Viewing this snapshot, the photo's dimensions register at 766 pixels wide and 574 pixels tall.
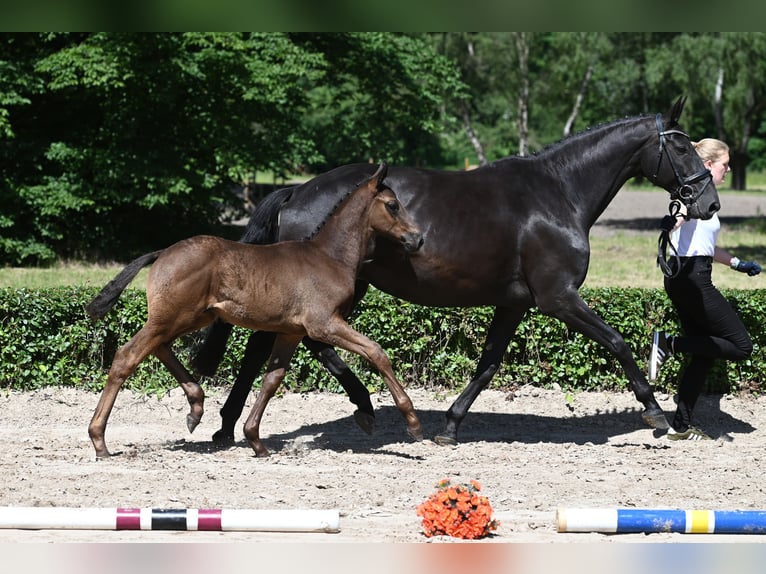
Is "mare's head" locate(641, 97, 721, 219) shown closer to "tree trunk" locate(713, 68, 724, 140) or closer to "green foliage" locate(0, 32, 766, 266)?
"green foliage" locate(0, 32, 766, 266)

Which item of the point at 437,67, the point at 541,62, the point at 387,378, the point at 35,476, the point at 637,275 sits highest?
the point at 541,62

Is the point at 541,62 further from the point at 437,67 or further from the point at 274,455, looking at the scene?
the point at 274,455

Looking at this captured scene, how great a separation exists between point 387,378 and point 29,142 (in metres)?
12.2

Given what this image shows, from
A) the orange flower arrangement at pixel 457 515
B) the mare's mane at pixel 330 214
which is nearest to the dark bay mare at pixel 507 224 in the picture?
the mare's mane at pixel 330 214

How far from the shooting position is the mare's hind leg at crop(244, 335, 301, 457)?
688 cm

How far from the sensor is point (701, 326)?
768cm

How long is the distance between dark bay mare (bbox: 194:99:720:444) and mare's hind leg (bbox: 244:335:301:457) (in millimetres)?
389

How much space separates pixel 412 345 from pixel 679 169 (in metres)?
2.82

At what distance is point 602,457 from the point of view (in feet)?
23.0

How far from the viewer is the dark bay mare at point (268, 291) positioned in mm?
6367

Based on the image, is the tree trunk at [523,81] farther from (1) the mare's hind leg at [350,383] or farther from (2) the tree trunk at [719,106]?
(1) the mare's hind leg at [350,383]

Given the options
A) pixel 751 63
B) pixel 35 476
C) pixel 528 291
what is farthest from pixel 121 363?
pixel 751 63

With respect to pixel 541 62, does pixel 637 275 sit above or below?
below

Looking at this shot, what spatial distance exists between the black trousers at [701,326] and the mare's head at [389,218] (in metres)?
2.02
